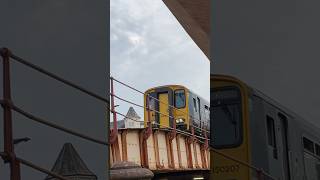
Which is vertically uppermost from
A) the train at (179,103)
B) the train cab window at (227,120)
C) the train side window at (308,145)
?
the train at (179,103)

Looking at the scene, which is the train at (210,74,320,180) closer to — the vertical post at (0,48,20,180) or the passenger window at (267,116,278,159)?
the passenger window at (267,116,278,159)

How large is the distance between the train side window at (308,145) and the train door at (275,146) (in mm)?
179

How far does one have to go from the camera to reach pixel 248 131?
218 centimetres

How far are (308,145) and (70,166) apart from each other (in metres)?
1.39

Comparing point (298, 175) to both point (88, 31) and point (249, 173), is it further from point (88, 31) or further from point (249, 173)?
point (88, 31)

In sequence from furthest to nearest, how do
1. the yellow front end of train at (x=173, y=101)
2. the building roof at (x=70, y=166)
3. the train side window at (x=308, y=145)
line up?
the yellow front end of train at (x=173, y=101) → the train side window at (x=308, y=145) → the building roof at (x=70, y=166)

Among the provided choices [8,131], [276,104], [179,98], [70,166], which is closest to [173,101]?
[179,98]

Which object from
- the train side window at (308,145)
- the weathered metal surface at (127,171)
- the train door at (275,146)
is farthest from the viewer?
the weathered metal surface at (127,171)

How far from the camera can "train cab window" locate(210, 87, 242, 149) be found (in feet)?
7.13

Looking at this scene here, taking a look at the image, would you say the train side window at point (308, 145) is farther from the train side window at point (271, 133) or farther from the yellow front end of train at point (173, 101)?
the yellow front end of train at point (173, 101)

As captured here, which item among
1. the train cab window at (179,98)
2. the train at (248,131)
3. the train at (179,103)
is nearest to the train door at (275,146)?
the train at (248,131)

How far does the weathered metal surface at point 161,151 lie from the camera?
3.97 metres

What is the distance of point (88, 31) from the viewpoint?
2.14m

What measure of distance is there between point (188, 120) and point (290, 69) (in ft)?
16.8
